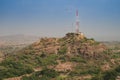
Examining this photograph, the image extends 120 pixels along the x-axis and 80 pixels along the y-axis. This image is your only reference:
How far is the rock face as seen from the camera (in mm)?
82812

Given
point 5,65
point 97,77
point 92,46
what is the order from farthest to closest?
point 92,46 → point 5,65 → point 97,77

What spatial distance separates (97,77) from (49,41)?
94.9ft

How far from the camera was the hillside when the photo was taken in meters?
69.2

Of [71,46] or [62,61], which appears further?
[71,46]

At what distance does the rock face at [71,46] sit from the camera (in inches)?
3260

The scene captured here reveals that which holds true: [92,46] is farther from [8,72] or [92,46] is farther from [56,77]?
[8,72]

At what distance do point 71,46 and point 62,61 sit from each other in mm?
7901

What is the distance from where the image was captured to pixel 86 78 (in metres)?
66.6

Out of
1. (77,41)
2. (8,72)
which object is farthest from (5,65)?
(77,41)

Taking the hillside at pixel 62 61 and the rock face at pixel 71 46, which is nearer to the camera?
the hillside at pixel 62 61

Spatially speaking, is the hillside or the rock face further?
the rock face

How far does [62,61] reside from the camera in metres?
79.6

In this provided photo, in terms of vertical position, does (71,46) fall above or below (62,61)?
above

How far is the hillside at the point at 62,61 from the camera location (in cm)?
6925
